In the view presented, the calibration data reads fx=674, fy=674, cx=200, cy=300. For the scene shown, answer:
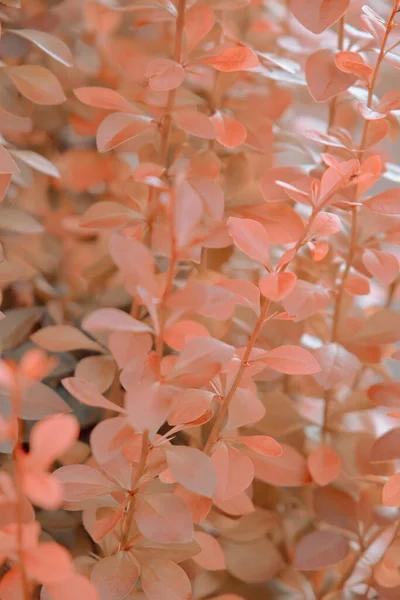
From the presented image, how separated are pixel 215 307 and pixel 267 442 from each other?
0.09m

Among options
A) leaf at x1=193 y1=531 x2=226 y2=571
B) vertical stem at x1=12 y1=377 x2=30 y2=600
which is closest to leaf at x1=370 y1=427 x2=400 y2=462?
leaf at x1=193 y1=531 x2=226 y2=571

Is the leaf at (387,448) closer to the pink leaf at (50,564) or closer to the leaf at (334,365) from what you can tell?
the leaf at (334,365)

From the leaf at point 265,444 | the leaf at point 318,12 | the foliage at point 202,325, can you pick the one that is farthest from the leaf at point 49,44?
the leaf at point 265,444

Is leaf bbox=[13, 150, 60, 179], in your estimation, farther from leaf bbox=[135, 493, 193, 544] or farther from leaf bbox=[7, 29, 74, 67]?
leaf bbox=[135, 493, 193, 544]

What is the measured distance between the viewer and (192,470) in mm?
270

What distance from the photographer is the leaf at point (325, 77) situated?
1.20ft

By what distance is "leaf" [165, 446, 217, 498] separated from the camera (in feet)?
0.86

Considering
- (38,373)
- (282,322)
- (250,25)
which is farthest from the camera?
(250,25)

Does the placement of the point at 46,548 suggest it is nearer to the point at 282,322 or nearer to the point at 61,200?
the point at 282,322

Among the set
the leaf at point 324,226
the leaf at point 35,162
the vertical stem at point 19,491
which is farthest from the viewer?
the leaf at point 35,162

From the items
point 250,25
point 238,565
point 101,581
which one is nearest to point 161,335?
point 101,581

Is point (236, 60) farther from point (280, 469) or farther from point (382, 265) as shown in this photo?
point (280, 469)

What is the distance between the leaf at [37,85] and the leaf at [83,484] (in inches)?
8.2

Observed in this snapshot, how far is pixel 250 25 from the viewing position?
0.60m
